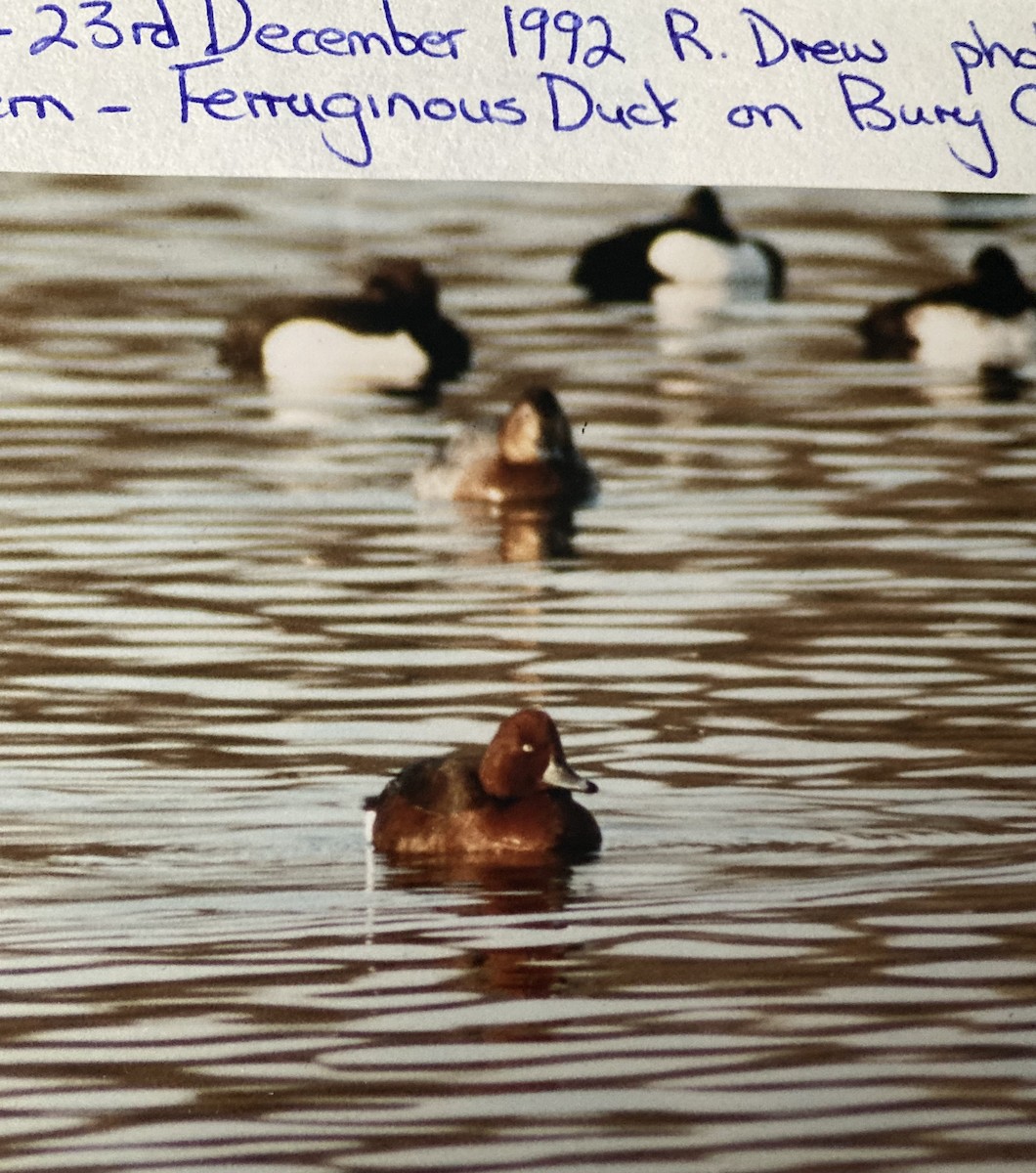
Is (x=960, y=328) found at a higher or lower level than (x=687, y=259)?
lower

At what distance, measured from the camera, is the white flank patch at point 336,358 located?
17.8m

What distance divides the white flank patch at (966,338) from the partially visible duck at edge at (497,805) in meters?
8.99

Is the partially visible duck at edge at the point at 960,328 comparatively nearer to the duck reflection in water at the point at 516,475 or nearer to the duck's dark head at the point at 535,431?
the duck's dark head at the point at 535,431

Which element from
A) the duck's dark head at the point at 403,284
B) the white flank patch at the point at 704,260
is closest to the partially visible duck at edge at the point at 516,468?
the duck's dark head at the point at 403,284

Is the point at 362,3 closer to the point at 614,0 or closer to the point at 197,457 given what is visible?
the point at 614,0

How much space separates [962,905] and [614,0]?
11.6ft

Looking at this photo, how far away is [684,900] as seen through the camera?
789cm

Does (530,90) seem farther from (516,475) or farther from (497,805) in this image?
(516,475)

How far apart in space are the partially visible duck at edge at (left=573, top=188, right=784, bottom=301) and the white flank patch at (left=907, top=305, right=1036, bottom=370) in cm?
230

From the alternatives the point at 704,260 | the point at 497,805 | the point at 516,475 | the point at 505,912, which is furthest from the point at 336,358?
the point at 505,912

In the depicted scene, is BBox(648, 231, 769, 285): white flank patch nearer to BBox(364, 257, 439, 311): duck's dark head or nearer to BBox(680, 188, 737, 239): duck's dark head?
BBox(680, 188, 737, 239): duck's dark head

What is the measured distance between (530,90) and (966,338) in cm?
874

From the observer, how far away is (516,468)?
49.5 feet

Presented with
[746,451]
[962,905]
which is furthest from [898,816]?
[746,451]
